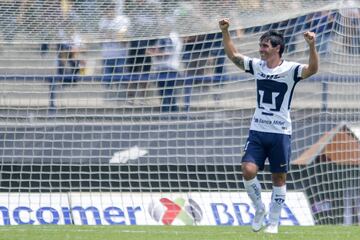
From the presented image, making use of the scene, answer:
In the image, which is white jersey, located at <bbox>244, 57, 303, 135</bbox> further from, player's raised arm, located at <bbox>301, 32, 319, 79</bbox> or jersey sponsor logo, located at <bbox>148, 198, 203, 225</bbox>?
jersey sponsor logo, located at <bbox>148, 198, 203, 225</bbox>

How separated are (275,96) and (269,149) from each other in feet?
1.64

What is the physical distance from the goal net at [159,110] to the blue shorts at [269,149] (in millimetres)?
3518

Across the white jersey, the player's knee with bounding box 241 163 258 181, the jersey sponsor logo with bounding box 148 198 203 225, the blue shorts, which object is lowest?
the jersey sponsor logo with bounding box 148 198 203 225

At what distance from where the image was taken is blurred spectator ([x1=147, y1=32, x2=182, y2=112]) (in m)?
14.7

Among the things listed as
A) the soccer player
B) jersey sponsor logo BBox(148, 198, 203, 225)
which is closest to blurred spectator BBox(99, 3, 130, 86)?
jersey sponsor logo BBox(148, 198, 203, 225)

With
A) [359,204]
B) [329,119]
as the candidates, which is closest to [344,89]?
[329,119]

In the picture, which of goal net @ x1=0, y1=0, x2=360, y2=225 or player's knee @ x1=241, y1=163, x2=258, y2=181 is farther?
goal net @ x1=0, y1=0, x2=360, y2=225

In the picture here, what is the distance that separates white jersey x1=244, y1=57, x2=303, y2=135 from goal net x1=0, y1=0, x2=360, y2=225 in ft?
12.0

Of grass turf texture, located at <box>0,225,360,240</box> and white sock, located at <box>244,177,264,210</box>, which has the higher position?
white sock, located at <box>244,177,264,210</box>

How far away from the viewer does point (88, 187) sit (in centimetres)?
1423

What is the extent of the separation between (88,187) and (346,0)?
13.2 feet

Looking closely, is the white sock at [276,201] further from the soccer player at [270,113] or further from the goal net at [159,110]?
the goal net at [159,110]

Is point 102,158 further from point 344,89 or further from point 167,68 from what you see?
point 344,89

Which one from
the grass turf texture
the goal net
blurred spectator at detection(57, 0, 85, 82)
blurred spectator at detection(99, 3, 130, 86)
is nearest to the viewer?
the grass turf texture
